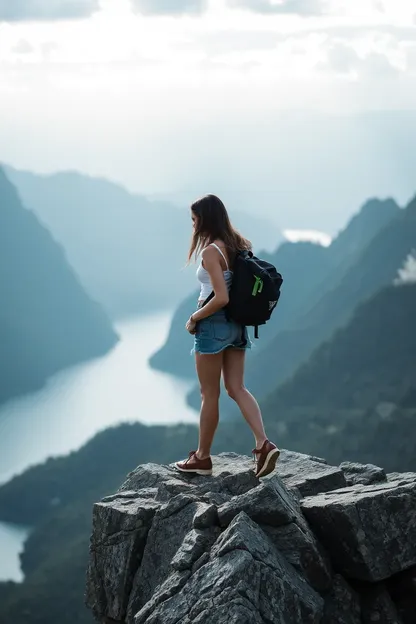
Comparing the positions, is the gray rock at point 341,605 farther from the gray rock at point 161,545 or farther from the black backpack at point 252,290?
the black backpack at point 252,290

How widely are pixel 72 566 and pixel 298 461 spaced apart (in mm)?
125321

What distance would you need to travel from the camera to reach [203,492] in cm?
1148

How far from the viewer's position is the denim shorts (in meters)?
10.9

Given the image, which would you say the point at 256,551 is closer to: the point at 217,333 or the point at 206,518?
the point at 206,518

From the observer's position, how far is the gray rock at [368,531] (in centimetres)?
1001

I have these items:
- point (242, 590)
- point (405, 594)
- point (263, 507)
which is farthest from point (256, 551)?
point (405, 594)

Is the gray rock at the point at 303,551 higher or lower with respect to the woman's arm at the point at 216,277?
lower

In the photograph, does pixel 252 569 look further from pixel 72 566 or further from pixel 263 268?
pixel 72 566

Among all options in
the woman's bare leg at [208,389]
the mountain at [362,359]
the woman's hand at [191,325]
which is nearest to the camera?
the woman's hand at [191,325]

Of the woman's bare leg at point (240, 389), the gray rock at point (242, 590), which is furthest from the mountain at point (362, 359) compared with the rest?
the gray rock at point (242, 590)

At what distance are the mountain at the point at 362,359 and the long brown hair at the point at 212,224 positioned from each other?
557ft

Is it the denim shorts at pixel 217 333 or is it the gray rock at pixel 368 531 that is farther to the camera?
the denim shorts at pixel 217 333

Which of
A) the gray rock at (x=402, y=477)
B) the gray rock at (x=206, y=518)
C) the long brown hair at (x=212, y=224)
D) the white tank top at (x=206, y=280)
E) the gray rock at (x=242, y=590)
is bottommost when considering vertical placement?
the gray rock at (x=242, y=590)

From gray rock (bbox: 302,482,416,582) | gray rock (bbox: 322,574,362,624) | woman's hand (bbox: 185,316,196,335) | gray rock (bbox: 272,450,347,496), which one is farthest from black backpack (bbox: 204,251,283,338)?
gray rock (bbox: 322,574,362,624)
